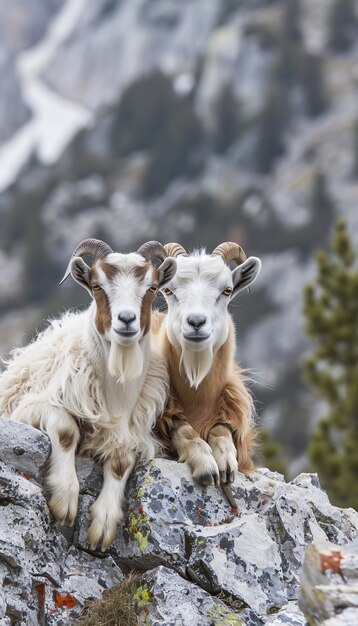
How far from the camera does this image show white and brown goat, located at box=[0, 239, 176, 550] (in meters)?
9.27

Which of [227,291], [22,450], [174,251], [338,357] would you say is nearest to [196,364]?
[227,291]

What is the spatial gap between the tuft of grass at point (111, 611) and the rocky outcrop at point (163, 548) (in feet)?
0.40

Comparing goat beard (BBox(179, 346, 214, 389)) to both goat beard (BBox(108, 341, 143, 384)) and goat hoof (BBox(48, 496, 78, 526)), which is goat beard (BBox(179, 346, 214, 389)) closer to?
goat beard (BBox(108, 341, 143, 384))

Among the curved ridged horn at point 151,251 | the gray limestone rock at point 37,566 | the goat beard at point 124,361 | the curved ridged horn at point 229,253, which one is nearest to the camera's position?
the gray limestone rock at point 37,566

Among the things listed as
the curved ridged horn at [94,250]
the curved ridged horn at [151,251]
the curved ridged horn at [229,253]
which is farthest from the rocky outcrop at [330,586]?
the curved ridged horn at [229,253]

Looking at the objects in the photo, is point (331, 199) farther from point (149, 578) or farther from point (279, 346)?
point (149, 578)

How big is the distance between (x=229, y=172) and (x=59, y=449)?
110m

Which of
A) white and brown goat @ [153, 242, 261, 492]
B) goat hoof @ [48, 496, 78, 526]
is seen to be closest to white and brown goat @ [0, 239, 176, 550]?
goat hoof @ [48, 496, 78, 526]

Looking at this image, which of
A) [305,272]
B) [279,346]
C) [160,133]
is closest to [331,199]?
[305,272]

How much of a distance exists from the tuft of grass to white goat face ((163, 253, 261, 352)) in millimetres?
2404

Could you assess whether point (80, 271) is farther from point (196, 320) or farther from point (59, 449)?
point (59, 449)

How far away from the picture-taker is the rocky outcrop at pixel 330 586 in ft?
22.9

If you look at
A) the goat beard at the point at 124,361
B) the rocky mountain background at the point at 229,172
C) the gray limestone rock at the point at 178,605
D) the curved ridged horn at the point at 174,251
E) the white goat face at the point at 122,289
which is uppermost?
the rocky mountain background at the point at 229,172

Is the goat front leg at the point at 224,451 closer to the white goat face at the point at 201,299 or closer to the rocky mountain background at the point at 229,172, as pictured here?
the white goat face at the point at 201,299
